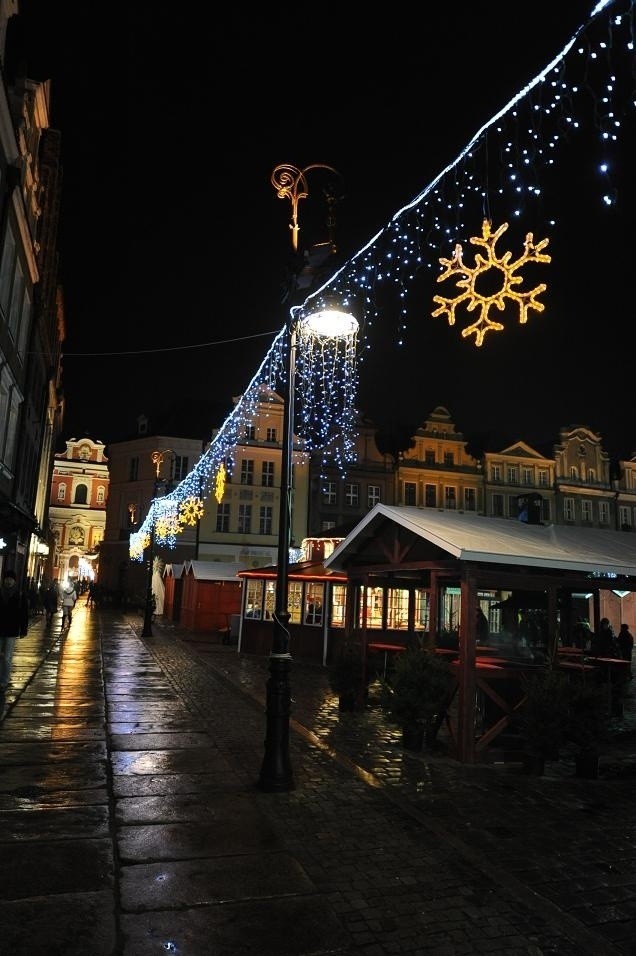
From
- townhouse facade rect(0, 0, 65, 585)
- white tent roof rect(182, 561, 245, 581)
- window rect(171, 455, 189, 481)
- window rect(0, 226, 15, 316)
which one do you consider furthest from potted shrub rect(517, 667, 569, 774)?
window rect(171, 455, 189, 481)

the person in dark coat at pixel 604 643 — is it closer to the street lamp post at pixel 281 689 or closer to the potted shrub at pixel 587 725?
the potted shrub at pixel 587 725

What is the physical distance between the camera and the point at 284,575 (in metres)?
7.95

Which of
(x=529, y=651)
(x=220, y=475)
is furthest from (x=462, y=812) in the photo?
(x=220, y=475)

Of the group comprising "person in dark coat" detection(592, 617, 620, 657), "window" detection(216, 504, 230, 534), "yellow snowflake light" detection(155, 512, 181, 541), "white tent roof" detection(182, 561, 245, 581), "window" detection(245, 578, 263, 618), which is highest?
"window" detection(216, 504, 230, 534)

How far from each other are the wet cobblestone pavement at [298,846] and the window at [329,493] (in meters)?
36.2

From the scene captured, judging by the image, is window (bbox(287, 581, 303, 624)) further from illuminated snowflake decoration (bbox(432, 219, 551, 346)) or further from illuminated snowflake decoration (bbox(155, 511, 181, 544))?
illuminated snowflake decoration (bbox(432, 219, 551, 346))

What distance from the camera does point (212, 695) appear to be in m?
13.4

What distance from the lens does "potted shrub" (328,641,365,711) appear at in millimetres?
11891

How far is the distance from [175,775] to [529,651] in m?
10.1

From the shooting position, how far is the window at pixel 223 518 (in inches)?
1799

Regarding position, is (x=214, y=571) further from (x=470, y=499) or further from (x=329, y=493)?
(x=470, y=499)

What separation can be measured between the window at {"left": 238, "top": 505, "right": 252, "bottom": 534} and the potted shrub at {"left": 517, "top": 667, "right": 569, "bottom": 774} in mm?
38475

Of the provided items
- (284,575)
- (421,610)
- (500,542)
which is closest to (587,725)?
(500,542)

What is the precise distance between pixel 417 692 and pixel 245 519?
37.7 m
